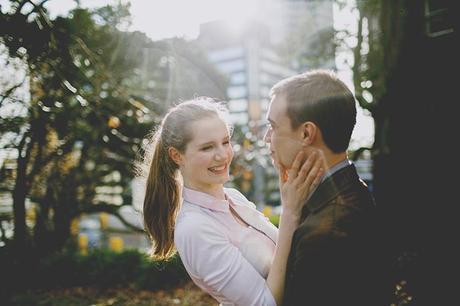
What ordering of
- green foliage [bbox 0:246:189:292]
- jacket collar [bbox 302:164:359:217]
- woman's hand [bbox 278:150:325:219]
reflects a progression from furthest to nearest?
green foliage [bbox 0:246:189:292], woman's hand [bbox 278:150:325:219], jacket collar [bbox 302:164:359:217]

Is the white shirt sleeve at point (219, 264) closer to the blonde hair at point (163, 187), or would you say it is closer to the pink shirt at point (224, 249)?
the pink shirt at point (224, 249)

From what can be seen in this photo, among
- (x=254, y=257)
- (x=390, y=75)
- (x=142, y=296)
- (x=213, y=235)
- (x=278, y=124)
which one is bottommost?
(x=142, y=296)

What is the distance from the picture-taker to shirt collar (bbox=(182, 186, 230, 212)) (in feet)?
8.02

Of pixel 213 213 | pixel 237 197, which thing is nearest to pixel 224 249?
pixel 213 213

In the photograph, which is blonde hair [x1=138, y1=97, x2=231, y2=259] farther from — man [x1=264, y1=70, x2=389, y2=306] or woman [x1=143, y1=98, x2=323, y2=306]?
man [x1=264, y1=70, x2=389, y2=306]

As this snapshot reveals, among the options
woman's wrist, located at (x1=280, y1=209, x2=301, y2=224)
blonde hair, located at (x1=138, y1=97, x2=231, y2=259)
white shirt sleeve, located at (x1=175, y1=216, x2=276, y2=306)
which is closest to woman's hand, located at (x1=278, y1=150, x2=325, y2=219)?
woman's wrist, located at (x1=280, y1=209, x2=301, y2=224)

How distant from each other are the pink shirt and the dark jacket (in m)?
0.24

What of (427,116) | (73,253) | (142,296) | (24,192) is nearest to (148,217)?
(24,192)

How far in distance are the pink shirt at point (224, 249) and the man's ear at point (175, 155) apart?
0.21 meters

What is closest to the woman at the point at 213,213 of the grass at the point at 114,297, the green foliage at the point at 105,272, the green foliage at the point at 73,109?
the green foliage at the point at 73,109

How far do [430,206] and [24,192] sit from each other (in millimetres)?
5919

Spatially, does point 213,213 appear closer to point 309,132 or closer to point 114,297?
point 309,132

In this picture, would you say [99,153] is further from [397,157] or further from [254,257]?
[254,257]

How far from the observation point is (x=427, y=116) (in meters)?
7.18
